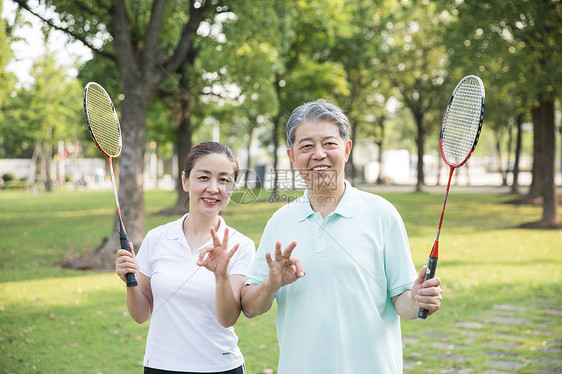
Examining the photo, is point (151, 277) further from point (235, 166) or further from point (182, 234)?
point (235, 166)

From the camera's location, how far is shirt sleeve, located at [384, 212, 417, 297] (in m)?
2.71

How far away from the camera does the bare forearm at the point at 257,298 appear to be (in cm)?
265

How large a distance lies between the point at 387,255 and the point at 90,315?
679 centimetres

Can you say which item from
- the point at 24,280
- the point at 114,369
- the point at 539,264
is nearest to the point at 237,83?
the point at 24,280

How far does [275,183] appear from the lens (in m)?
5.04

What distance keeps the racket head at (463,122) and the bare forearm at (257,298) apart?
1446mm

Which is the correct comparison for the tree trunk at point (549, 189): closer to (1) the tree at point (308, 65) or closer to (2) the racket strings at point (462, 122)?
(1) the tree at point (308, 65)

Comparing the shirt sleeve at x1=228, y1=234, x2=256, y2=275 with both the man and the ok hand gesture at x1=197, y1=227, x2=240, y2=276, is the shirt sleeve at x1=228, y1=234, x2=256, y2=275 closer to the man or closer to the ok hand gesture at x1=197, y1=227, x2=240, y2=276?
the man

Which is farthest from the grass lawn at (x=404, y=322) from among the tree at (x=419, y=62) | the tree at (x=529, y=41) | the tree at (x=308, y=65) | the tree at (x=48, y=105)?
the tree at (x=48, y=105)

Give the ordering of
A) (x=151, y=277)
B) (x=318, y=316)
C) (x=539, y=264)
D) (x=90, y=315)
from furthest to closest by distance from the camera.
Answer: (x=539, y=264) → (x=90, y=315) → (x=151, y=277) → (x=318, y=316)

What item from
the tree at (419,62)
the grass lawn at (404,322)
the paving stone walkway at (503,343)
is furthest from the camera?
the tree at (419,62)

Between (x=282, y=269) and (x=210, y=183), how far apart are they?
0.87m

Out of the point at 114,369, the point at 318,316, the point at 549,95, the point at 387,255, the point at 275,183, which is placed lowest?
the point at 114,369

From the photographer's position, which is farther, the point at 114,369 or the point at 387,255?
the point at 114,369
